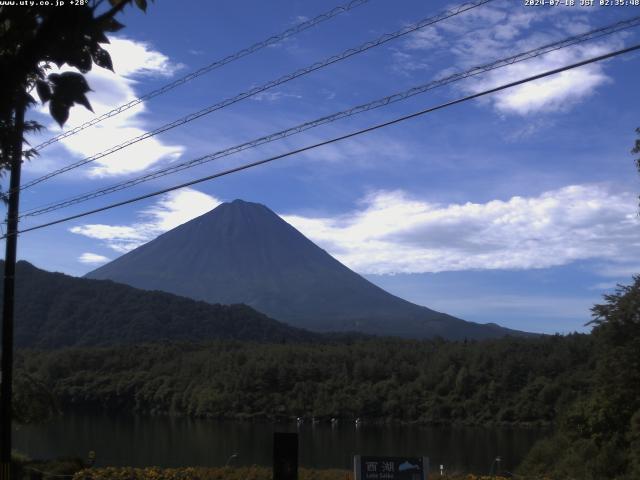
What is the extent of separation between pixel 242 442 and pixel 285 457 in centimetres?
3965

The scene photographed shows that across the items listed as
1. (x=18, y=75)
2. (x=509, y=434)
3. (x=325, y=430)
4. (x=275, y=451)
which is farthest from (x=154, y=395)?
(x=18, y=75)

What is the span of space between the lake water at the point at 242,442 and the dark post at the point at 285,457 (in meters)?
22.1

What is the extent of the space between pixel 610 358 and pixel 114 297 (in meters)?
138

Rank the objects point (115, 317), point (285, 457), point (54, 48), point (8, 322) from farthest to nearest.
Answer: point (115, 317)
point (8, 322)
point (285, 457)
point (54, 48)

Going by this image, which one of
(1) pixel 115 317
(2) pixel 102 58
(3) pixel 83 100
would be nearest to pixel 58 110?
(3) pixel 83 100

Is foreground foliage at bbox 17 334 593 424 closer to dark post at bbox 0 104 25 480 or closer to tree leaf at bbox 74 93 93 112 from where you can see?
dark post at bbox 0 104 25 480

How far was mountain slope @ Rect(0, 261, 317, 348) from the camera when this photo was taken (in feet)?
439

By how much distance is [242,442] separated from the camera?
47531mm

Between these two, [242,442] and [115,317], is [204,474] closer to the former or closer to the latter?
[242,442]

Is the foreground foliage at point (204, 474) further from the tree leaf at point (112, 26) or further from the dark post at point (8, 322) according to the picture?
the tree leaf at point (112, 26)

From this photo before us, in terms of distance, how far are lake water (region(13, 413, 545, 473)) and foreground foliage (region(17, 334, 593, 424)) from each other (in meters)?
3.13

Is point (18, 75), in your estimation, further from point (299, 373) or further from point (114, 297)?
point (114, 297)

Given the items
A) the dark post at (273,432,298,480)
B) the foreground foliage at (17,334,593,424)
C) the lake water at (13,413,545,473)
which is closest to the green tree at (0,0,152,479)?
the dark post at (273,432,298,480)

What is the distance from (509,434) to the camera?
5512 centimetres
